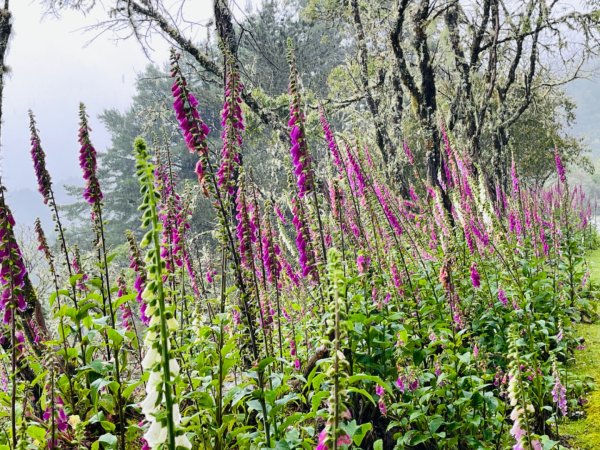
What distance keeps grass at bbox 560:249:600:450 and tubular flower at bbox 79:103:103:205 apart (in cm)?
414

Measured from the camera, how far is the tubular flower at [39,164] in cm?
369

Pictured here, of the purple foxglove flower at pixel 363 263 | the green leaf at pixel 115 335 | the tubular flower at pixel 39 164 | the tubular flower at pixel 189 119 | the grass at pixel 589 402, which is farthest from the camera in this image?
the purple foxglove flower at pixel 363 263

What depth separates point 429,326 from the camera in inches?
161

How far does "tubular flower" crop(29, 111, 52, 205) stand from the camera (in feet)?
12.1

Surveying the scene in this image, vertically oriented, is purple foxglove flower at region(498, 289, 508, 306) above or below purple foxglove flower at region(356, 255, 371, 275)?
below

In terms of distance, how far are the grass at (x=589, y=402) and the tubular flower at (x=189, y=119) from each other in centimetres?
357

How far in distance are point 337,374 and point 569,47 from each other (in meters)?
16.7

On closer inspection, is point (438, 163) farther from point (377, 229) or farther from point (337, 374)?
point (337, 374)

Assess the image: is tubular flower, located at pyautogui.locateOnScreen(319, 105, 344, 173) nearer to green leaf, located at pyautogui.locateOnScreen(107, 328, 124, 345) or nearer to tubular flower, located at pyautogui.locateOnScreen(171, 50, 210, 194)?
tubular flower, located at pyautogui.locateOnScreen(171, 50, 210, 194)

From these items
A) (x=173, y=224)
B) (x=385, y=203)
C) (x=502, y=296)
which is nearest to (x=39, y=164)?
(x=173, y=224)

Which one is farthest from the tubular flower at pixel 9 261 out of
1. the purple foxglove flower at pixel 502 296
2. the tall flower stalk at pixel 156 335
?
the purple foxglove flower at pixel 502 296

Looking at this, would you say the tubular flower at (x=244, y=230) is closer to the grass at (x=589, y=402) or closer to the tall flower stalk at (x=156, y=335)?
the tall flower stalk at (x=156, y=335)

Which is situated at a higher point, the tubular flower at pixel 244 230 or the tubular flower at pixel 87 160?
the tubular flower at pixel 87 160

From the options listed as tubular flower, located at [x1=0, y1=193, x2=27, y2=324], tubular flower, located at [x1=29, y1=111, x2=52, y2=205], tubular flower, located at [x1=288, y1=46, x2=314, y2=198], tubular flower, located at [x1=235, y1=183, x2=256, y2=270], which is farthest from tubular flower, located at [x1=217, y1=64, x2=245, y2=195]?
tubular flower, located at [x1=29, y1=111, x2=52, y2=205]
